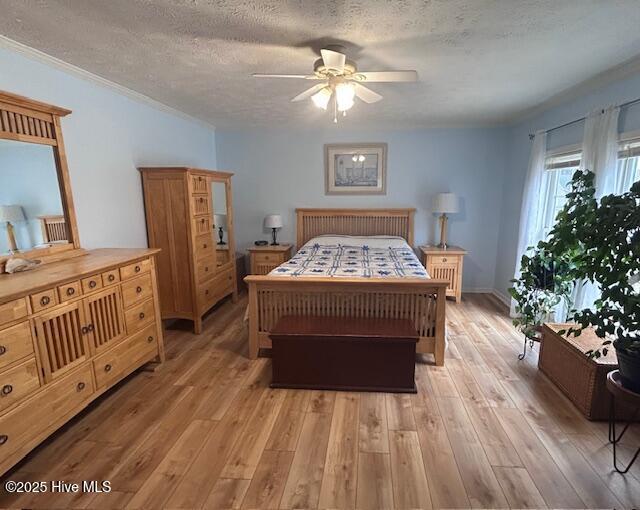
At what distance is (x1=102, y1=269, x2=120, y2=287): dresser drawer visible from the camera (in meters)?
2.23

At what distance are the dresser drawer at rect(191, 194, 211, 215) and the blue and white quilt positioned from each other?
1.08 metres

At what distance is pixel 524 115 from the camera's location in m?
3.91

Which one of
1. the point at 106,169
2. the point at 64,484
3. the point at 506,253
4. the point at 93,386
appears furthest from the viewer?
the point at 506,253

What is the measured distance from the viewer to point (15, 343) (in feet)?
5.44

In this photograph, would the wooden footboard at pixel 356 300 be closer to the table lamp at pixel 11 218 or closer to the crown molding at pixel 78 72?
the table lamp at pixel 11 218

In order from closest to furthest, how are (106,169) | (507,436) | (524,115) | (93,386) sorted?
(507,436), (93,386), (106,169), (524,115)

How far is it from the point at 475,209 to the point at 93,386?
4.75 metres

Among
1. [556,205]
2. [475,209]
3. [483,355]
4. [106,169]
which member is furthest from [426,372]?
[106,169]

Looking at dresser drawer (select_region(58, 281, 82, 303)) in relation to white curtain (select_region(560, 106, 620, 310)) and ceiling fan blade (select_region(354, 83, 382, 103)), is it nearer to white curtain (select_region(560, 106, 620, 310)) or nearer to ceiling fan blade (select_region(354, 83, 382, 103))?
ceiling fan blade (select_region(354, 83, 382, 103))

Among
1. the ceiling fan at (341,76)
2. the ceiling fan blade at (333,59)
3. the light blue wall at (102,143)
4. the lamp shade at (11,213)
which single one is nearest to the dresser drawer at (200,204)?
the light blue wall at (102,143)

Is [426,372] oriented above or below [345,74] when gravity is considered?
below

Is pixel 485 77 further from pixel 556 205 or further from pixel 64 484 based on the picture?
pixel 64 484

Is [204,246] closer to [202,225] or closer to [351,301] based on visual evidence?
[202,225]

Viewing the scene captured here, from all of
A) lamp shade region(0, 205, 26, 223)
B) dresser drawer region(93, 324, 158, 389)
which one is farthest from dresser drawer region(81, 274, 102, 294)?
A: lamp shade region(0, 205, 26, 223)
